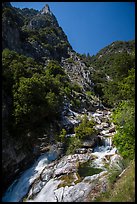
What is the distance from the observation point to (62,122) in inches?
1446

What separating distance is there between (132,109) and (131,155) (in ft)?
10.4

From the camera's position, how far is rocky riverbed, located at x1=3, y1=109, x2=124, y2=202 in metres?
18.6

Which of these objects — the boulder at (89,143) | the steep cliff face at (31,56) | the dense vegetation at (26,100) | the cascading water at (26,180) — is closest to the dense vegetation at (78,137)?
the boulder at (89,143)

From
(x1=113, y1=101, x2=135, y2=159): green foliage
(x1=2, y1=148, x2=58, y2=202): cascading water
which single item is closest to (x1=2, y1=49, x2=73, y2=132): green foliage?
(x1=2, y1=148, x2=58, y2=202): cascading water

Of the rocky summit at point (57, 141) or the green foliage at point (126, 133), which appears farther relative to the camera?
the rocky summit at point (57, 141)

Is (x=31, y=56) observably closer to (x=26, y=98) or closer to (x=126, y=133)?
(x=26, y=98)

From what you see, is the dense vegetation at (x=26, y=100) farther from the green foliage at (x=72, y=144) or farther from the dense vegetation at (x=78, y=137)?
the green foliage at (x=72, y=144)

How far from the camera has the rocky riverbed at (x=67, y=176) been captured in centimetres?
1856

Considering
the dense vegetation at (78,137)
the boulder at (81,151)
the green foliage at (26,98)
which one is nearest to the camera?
the boulder at (81,151)

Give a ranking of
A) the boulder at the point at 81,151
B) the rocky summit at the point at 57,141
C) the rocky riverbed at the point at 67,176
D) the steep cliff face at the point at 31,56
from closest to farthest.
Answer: the rocky summit at the point at 57,141 < the rocky riverbed at the point at 67,176 < the boulder at the point at 81,151 < the steep cliff face at the point at 31,56

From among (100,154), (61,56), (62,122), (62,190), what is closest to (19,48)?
(61,56)

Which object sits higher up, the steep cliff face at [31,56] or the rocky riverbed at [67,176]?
the steep cliff face at [31,56]

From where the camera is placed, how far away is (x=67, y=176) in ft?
72.4

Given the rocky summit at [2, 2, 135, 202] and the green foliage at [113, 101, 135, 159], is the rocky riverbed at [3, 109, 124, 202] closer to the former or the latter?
the rocky summit at [2, 2, 135, 202]
